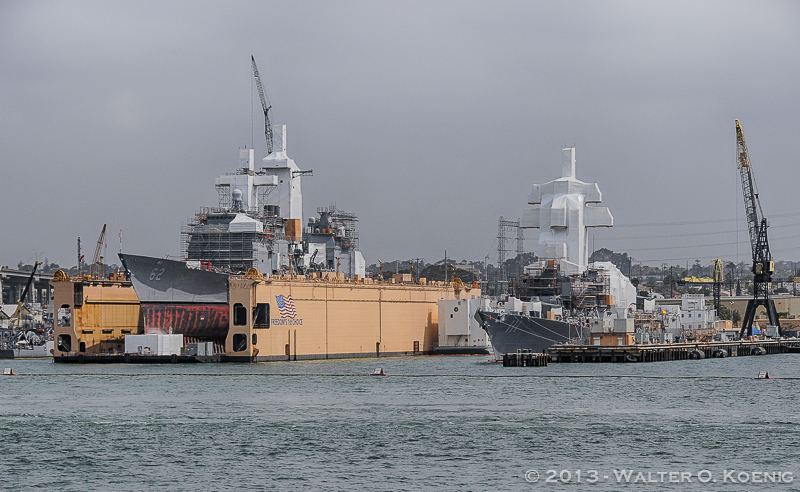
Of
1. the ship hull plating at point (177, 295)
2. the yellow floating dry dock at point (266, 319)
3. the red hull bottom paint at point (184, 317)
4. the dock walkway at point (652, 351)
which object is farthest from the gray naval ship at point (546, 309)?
the ship hull plating at point (177, 295)

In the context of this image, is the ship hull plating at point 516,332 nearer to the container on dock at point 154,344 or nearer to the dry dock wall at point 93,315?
the container on dock at point 154,344

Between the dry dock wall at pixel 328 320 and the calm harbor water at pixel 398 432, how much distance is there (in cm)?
1120

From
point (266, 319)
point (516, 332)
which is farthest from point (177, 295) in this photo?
point (516, 332)

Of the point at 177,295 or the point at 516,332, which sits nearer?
the point at 177,295

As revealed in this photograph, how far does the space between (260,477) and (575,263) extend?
230 feet

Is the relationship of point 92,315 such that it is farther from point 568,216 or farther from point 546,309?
point 568,216

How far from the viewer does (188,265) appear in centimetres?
7094

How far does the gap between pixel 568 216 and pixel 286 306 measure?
3320cm

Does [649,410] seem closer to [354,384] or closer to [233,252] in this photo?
[354,384]

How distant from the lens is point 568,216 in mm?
96812

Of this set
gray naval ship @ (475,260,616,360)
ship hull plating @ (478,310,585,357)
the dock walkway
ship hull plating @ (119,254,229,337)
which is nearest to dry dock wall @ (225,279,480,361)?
ship hull plating @ (119,254,229,337)

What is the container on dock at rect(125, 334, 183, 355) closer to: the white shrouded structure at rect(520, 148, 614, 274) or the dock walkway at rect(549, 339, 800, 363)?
the dock walkway at rect(549, 339, 800, 363)

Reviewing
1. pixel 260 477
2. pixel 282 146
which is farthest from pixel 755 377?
pixel 282 146

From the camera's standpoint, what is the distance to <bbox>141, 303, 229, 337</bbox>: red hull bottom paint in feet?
230
